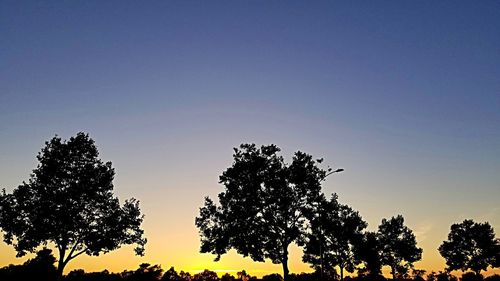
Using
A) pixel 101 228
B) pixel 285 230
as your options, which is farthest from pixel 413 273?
pixel 101 228

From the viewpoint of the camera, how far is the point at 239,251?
4469 centimetres

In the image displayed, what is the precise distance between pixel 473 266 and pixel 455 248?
16.2ft

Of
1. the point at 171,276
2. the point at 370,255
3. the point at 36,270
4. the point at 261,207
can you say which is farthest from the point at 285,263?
the point at 370,255

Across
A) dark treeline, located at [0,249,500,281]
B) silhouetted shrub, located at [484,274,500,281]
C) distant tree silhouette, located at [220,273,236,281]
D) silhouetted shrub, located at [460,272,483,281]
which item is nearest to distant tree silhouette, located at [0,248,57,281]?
dark treeline, located at [0,249,500,281]

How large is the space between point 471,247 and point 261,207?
217 feet

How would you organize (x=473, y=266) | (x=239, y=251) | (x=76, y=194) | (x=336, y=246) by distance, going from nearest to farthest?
(x=76, y=194) < (x=239, y=251) < (x=336, y=246) < (x=473, y=266)

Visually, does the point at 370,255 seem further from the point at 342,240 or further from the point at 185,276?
the point at 185,276

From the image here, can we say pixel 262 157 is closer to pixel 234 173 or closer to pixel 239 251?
pixel 234 173

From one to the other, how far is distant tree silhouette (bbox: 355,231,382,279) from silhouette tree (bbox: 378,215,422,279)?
441 centimetres

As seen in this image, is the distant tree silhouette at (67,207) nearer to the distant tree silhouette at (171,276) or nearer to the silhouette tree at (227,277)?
the distant tree silhouette at (171,276)

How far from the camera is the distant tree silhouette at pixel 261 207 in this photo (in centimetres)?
4453

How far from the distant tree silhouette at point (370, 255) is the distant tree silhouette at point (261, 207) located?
33.2 meters

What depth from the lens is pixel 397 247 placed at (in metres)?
85.6

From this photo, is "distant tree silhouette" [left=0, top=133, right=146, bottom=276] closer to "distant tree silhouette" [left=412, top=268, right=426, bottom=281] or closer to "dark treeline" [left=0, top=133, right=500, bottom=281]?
"dark treeline" [left=0, top=133, right=500, bottom=281]
